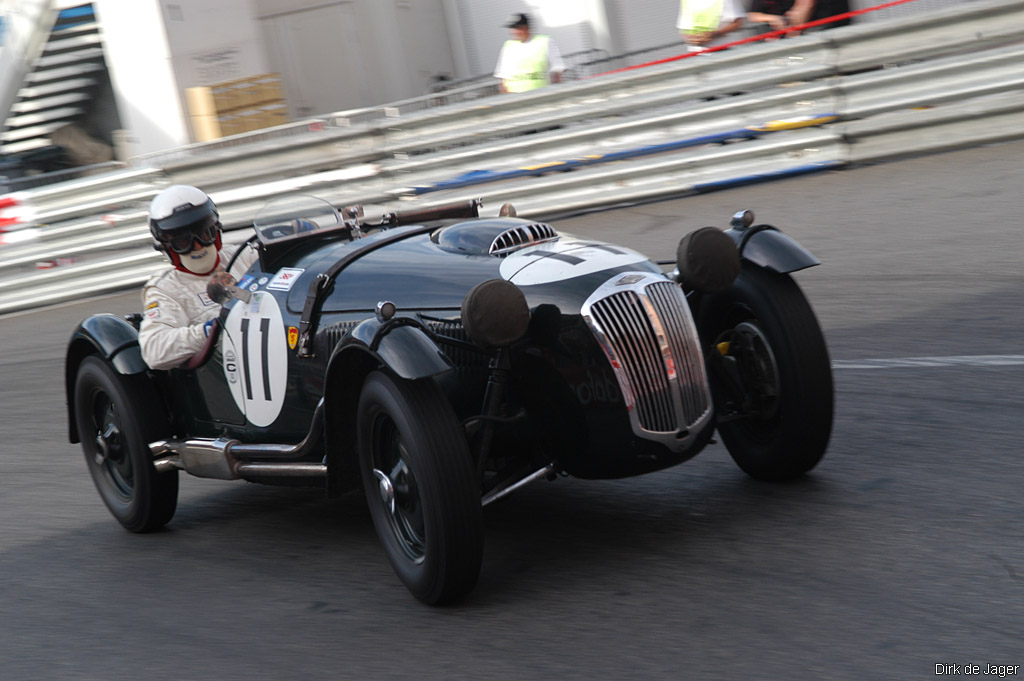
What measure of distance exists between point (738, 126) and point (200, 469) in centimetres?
662

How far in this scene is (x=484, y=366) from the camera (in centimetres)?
405

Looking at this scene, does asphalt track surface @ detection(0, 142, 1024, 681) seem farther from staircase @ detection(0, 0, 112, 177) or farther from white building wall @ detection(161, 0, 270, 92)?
staircase @ detection(0, 0, 112, 177)

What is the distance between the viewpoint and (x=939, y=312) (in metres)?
6.32

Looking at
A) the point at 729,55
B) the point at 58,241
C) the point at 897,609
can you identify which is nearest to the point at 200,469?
the point at 897,609

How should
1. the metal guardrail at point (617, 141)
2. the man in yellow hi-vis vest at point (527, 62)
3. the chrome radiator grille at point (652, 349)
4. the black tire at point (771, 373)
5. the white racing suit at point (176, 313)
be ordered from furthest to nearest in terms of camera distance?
the man in yellow hi-vis vest at point (527, 62)
the metal guardrail at point (617, 141)
the white racing suit at point (176, 313)
the black tire at point (771, 373)
the chrome radiator grille at point (652, 349)

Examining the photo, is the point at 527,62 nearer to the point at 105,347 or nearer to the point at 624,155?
the point at 624,155

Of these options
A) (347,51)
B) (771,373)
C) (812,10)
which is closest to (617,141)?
(812,10)

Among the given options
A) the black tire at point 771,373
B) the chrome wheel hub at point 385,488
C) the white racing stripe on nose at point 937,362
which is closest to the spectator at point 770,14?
the white racing stripe on nose at point 937,362

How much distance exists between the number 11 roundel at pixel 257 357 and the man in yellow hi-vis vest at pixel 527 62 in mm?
7941

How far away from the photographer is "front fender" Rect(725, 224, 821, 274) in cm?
418

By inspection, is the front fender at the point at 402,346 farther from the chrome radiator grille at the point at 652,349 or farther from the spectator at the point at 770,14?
the spectator at the point at 770,14

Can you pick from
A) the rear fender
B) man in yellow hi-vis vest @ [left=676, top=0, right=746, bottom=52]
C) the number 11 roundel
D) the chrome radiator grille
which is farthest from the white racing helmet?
man in yellow hi-vis vest @ [left=676, top=0, right=746, bottom=52]

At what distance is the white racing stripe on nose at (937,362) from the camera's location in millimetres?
5336

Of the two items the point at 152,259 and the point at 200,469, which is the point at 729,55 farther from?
the point at 200,469
